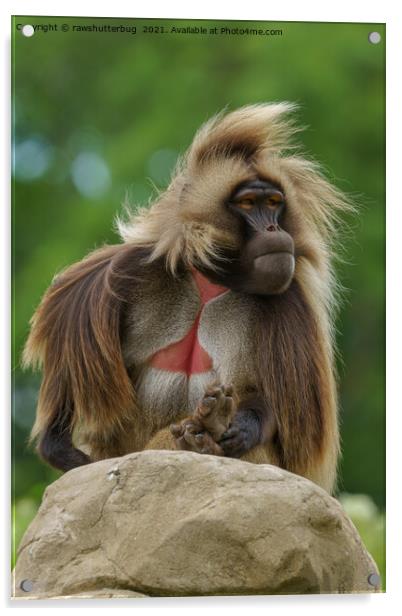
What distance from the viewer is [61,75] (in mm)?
6059

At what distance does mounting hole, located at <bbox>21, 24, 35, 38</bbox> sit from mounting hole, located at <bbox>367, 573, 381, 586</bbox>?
9.58 ft

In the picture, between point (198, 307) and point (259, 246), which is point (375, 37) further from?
point (198, 307)

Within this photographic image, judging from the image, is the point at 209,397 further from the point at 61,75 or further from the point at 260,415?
the point at 61,75

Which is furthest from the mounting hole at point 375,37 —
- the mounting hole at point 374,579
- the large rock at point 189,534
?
the mounting hole at point 374,579

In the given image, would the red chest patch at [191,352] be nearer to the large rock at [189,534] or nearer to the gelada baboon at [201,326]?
the gelada baboon at [201,326]

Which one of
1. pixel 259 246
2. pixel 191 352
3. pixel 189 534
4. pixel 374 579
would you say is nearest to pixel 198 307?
pixel 191 352

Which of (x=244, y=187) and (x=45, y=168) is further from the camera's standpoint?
(x=45, y=168)

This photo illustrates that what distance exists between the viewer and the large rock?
4.98m

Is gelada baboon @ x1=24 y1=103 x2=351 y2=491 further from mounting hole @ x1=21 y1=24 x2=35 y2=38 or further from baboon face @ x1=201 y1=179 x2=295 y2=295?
mounting hole @ x1=21 y1=24 x2=35 y2=38

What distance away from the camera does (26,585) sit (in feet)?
17.2

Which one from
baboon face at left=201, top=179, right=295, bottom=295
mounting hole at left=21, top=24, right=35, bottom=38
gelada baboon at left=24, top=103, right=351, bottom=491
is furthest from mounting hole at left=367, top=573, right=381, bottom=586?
mounting hole at left=21, top=24, right=35, bottom=38
